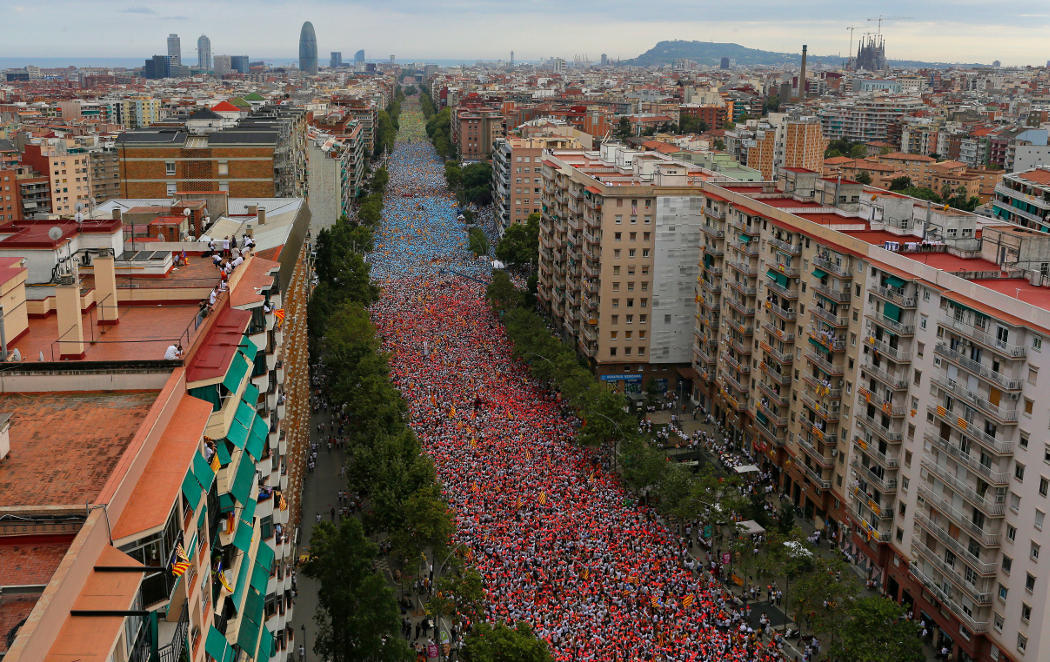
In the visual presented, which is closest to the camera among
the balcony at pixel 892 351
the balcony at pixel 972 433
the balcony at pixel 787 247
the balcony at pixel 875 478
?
the balcony at pixel 972 433

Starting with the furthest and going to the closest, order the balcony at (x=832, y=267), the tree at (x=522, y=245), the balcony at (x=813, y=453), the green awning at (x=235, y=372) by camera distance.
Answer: the tree at (x=522, y=245) < the balcony at (x=813, y=453) < the balcony at (x=832, y=267) < the green awning at (x=235, y=372)

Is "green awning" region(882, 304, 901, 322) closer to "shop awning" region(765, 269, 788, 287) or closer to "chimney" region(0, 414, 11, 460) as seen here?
"shop awning" region(765, 269, 788, 287)

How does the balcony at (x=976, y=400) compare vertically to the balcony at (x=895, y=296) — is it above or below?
below

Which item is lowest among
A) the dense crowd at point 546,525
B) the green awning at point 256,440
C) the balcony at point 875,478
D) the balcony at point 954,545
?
the dense crowd at point 546,525

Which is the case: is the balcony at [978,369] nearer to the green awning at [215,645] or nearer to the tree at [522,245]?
the green awning at [215,645]

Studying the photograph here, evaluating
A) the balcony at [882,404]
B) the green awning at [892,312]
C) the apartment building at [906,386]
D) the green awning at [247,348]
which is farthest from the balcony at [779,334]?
the green awning at [247,348]

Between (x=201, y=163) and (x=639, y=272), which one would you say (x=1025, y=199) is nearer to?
(x=639, y=272)

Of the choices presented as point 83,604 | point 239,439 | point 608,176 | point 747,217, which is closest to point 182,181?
point 608,176

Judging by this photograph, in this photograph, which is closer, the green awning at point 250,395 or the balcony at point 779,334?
the green awning at point 250,395

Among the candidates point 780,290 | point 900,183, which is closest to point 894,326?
point 780,290
